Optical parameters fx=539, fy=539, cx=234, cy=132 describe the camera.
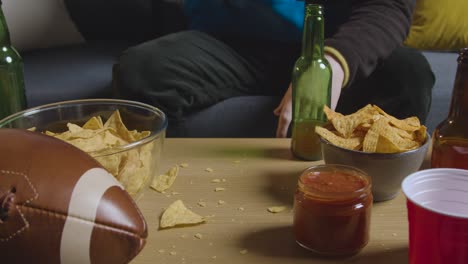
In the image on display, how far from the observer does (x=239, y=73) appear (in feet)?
5.16

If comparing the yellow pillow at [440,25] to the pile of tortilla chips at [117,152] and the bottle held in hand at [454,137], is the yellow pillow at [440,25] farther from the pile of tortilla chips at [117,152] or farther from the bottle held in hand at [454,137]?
the pile of tortilla chips at [117,152]

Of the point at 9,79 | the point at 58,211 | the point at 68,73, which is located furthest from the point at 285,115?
the point at 68,73

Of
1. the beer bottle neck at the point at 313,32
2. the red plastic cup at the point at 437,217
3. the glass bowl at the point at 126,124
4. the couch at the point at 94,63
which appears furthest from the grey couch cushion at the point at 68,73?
the red plastic cup at the point at 437,217

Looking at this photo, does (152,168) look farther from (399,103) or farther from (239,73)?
(399,103)

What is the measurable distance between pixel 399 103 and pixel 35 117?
38.6 inches

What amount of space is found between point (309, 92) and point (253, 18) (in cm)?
60

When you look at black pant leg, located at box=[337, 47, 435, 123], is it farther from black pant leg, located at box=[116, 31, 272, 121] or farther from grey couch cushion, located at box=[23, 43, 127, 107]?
grey couch cushion, located at box=[23, 43, 127, 107]

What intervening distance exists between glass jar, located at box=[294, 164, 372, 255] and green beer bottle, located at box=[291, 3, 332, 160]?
0.28 metres

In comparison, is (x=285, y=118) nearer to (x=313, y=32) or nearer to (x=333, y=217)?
(x=313, y=32)

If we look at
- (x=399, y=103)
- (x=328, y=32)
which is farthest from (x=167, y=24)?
(x=399, y=103)

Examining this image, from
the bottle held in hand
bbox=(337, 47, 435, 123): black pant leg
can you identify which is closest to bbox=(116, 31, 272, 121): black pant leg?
bbox=(337, 47, 435, 123): black pant leg

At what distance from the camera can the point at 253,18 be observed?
61.2 inches

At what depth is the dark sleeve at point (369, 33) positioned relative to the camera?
128 centimetres

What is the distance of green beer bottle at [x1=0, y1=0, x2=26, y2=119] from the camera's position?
104cm
